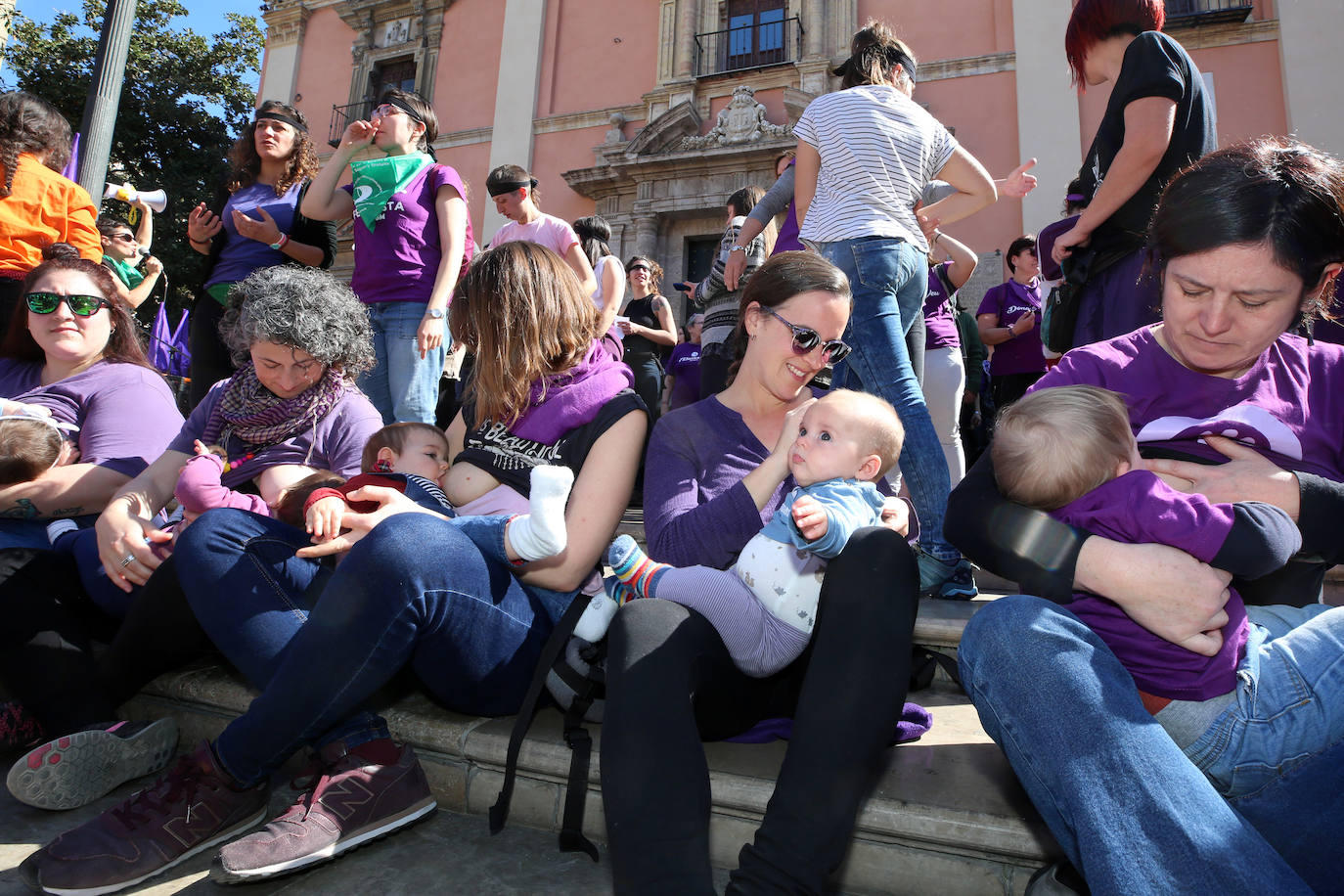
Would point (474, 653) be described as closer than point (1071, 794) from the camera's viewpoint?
No

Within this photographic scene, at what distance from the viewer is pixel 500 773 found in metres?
1.70

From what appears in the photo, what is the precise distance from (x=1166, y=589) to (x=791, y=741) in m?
0.61

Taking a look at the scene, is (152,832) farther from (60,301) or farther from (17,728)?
(60,301)

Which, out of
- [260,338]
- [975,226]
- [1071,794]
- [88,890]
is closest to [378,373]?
[260,338]

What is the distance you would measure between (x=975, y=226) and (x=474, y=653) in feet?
34.4

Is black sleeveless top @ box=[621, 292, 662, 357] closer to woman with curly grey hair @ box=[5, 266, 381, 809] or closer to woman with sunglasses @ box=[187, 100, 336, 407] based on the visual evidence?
woman with sunglasses @ box=[187, 100, 336, 407]

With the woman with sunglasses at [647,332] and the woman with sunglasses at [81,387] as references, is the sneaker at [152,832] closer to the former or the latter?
the woman with sunglasses at [81,387]

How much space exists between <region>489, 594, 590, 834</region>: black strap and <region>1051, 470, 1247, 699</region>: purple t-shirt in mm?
925

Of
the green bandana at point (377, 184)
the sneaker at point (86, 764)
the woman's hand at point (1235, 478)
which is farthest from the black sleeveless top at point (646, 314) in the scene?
the woman's hand at point (1235, 478)

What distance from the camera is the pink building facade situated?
32.7 ft

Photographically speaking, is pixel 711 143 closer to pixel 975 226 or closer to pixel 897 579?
pixel 975 226

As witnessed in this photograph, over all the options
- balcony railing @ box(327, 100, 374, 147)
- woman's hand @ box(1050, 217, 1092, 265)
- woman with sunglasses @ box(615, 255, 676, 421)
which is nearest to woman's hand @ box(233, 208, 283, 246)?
woman with sunglasses @ box(615, 255, 676, 421)

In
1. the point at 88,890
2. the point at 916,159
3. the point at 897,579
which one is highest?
the point at 916,159

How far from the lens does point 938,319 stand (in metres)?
3.59
